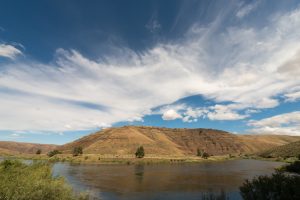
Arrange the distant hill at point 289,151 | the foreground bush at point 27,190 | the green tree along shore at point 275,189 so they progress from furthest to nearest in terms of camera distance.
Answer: the distant hill at point 289,151
the green tree along shore at point 275,189
the foreground bush at point 27,190

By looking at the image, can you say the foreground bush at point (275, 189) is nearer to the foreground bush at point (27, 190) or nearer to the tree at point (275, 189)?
the tree at point (275, 189)

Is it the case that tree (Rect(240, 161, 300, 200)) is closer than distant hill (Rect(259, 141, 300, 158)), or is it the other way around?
tree (Rect(240, 161, 300, 200))

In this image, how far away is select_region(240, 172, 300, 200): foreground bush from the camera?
1620cm

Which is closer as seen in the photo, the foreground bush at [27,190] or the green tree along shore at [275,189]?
the foreground bush at [27,190]

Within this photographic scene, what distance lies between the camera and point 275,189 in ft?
56.4

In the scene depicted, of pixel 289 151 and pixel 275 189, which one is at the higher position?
pixel 289 151

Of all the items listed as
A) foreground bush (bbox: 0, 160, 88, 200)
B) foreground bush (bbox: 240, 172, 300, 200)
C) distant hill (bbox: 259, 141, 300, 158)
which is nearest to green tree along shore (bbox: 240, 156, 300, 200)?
foreground bush (bbox: 240, 172, 300, 200)

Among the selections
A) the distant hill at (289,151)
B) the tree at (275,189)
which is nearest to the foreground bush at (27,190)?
the tree at (275,189)

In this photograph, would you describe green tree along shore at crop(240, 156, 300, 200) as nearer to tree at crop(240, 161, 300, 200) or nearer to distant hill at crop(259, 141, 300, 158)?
tree at crop(240, 161, 300, 200)

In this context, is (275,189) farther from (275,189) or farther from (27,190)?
(27,190)

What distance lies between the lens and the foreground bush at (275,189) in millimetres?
16203

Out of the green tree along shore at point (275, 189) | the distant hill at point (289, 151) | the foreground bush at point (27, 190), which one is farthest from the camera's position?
the distant hill at point (289, 151)

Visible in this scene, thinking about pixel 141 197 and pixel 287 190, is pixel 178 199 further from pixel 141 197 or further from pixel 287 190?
pixel 287 190

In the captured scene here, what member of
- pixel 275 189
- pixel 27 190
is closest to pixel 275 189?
pixel 275 189
